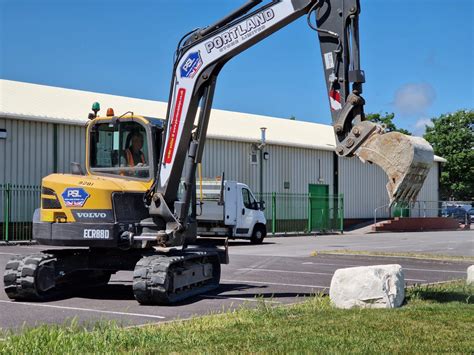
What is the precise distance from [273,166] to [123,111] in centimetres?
896

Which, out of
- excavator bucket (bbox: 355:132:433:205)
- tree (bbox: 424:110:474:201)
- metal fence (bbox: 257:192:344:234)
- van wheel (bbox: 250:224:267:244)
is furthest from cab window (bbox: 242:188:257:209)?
tree (bbox: 424:110:474:201)

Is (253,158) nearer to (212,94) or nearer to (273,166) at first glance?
(273,166)

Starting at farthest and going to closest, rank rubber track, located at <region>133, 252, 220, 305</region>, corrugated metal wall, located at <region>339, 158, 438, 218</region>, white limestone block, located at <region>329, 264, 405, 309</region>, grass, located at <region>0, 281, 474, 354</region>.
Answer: corrugated metal wall, located at <region>339, 158, 438, 218</region>
rubber track, located at <region>133, 252, 220, 305</region>
white limestone block, located at <region>329, 264, 405, 309</region>
grass, located at <region>0, 281, 474, 354</region>

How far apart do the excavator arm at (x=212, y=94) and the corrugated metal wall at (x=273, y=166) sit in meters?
→ 24.4

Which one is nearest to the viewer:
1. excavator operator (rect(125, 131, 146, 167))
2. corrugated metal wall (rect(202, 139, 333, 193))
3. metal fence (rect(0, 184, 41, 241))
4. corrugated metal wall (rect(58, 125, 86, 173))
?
excavator operator (rect(125, 131, 146, 167))

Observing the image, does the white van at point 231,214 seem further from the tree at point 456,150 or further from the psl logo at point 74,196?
the tree at point 456,150

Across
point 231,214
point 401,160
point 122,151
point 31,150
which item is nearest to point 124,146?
point 122,151

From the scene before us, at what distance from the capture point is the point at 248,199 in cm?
3061

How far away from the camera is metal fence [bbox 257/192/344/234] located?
3956 centimetres

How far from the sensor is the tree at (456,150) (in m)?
67.8

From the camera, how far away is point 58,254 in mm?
12242

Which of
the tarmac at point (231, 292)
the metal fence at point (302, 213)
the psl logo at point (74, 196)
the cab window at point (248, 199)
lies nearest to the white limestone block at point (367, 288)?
the tarmac at point (231, 292)

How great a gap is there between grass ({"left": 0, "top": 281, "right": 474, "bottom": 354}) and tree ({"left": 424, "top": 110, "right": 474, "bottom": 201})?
60094mm

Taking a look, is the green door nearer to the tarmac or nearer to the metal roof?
the metal roof
